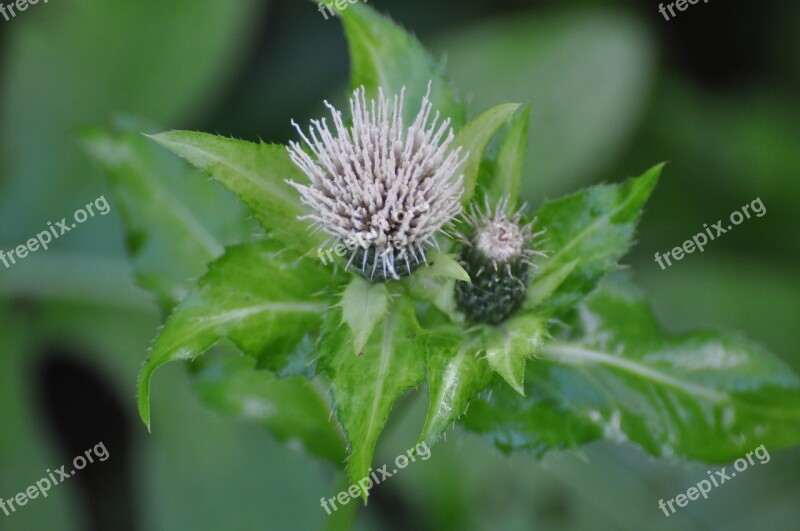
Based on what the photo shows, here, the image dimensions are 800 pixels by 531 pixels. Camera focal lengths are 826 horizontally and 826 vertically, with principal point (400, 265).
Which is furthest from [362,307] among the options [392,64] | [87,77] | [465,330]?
[87,77]

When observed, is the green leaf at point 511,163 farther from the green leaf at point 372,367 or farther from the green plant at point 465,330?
the green leaf at point 372,367

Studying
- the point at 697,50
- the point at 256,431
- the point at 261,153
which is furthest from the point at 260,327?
the point at 697,50

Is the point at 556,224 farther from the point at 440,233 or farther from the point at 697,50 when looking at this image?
the point at 697,50

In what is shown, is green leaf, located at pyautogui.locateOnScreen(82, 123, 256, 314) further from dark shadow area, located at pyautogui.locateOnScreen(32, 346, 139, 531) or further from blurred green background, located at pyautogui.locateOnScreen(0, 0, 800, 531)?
dark shadow area, located at pyautogui.locateOnScreen(32, 346, 139, 531)

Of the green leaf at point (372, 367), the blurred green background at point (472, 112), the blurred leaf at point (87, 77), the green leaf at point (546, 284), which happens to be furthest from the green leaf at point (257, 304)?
the blurred leaf at point (87, 77)

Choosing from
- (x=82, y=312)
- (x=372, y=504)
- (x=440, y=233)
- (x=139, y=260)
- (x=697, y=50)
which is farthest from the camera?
(x=697, y=50)

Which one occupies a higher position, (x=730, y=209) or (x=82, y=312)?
(x=82, y=312)

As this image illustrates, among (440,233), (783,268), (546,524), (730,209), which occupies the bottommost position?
(546,524)
